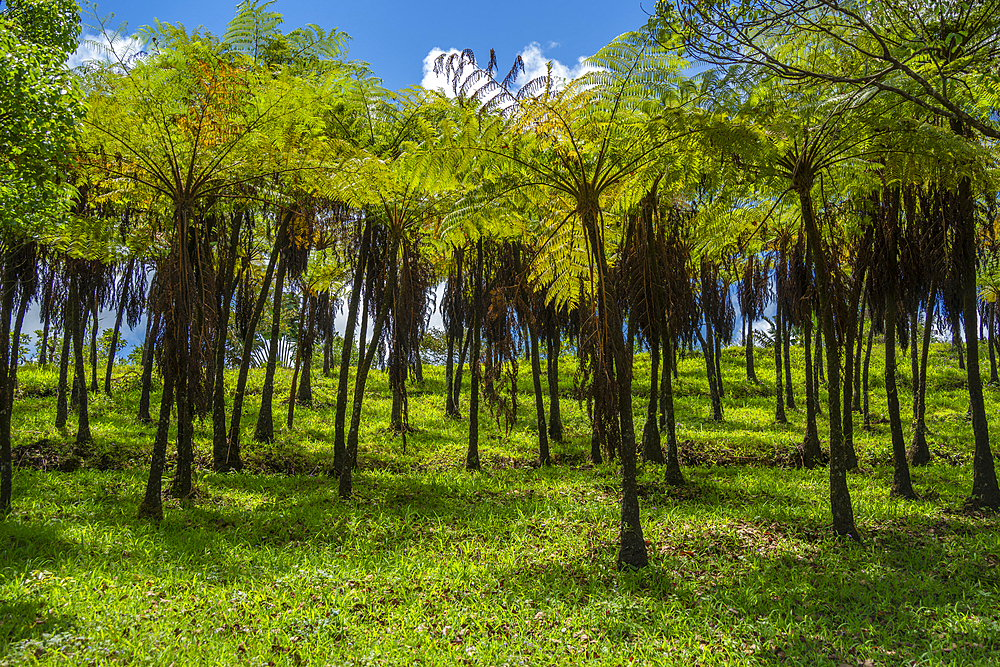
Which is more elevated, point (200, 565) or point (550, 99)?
point (550, 99)

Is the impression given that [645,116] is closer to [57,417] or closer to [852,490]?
[852,490]

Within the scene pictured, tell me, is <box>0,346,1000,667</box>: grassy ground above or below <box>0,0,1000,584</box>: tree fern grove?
below

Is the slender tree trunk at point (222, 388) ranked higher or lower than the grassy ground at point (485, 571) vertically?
higher

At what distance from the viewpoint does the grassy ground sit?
19.7 ft

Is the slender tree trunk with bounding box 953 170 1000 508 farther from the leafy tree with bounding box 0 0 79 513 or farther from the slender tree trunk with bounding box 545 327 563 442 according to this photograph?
the leafy tree with bounding box 0 0 79 513

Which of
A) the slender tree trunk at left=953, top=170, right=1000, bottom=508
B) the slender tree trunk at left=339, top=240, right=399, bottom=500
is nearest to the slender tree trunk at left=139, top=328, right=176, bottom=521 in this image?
the slender tree trunk at left=339, top=240, right=399, bottom=500

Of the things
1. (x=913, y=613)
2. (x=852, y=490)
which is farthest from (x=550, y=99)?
(x=852, y=490)

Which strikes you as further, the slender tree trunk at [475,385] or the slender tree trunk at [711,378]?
the slender tree trunk at [711,378]

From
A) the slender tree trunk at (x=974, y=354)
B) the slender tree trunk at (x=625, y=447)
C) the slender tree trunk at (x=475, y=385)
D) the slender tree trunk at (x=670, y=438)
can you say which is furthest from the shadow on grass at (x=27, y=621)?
the slender tree trunk at (x=974, y=354)

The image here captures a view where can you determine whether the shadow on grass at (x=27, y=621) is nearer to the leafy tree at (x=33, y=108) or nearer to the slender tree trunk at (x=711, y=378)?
the leafy tree at (x=33, y=108)

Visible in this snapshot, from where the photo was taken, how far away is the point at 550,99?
24.3ft

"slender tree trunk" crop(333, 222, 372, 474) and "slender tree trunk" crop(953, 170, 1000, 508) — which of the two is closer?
"slender tree trunk" crop(953, 170, 1000, 508)

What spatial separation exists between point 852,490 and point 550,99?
32.8 feet

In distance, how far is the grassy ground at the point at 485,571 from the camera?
6.00 m
